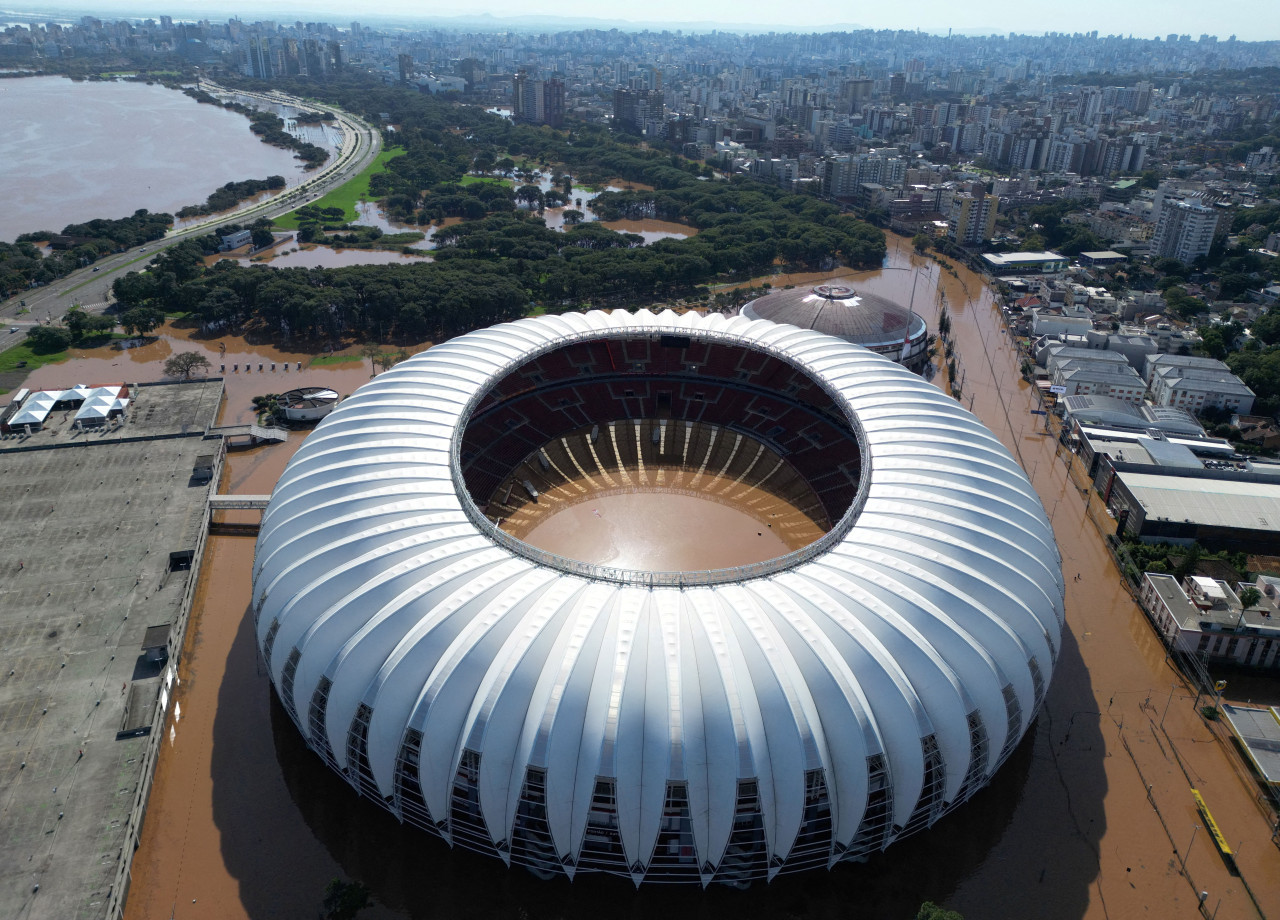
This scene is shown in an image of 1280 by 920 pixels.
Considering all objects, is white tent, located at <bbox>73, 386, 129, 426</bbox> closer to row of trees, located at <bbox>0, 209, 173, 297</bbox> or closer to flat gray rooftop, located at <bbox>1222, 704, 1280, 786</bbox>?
row of trees, located at <bbox>0, 209, 173, 297</bbox>

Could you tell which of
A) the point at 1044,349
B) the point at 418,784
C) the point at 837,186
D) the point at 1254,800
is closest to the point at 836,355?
the point at 1254,800

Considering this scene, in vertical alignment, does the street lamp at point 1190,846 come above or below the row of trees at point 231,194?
below

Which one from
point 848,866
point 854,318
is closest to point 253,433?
Answer: point 848,866

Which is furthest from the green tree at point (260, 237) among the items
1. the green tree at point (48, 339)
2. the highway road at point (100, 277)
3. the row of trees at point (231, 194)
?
the green tree at point (48, 339)

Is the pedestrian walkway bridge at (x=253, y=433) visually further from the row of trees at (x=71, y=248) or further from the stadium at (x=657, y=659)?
the row of trees at (x=71, y=248)

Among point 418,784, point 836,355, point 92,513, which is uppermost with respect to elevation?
point 836,355

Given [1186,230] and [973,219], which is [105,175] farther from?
[1186,230]

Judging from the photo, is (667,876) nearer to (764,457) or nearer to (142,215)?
(764,457)
